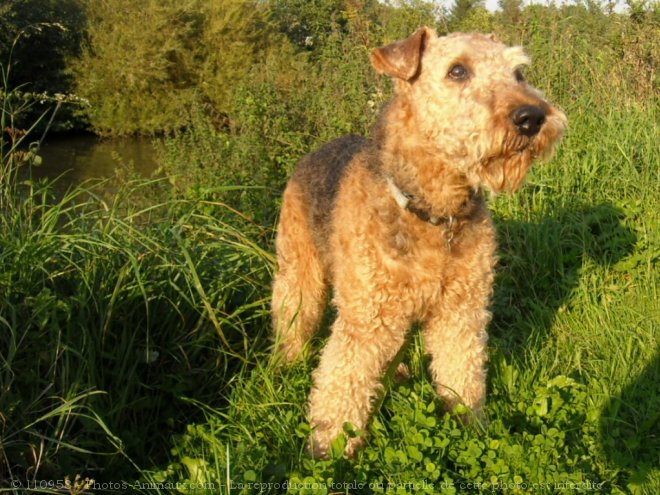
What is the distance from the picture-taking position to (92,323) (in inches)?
116

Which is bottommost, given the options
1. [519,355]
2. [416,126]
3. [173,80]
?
[173,80]

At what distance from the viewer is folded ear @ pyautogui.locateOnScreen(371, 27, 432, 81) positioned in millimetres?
2793

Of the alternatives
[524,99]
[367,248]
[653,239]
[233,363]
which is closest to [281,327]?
[233,363]

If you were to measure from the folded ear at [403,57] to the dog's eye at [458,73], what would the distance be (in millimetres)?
181

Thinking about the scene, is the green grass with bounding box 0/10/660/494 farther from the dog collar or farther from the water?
the water

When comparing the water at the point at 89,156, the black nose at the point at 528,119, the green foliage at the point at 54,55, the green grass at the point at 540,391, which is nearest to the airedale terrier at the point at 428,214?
the black nose at the point at 528,119

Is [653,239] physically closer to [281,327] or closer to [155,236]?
[281,327]

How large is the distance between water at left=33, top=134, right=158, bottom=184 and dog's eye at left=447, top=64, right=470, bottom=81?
34.8 ft

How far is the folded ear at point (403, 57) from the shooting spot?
2793 millimetres

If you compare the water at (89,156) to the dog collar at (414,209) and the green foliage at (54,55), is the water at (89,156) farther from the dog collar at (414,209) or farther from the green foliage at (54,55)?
the dog collar at (414,209)

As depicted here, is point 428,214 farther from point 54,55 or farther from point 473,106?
point 54,55

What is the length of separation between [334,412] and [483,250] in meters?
1.08

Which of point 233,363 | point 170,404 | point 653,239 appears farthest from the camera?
point 653,239

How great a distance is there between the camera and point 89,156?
52.0 ft
